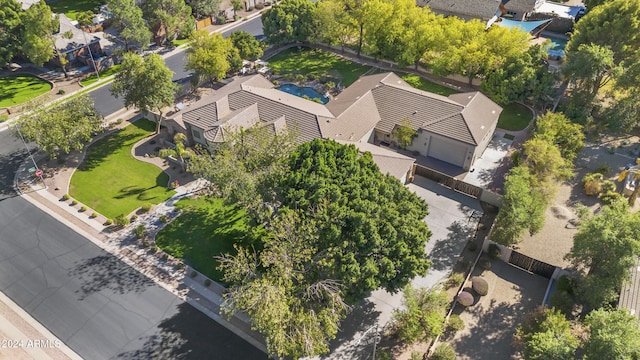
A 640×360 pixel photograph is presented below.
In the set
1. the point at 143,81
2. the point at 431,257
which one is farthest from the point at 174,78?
the point at 431,257

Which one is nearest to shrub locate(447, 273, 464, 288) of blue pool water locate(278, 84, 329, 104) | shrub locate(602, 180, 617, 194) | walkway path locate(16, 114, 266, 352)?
walkway path locate(16, 114, 266, 352)

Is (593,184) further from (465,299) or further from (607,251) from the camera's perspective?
(465,299)

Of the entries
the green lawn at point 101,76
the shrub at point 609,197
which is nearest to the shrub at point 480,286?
the shrub at point 609,197

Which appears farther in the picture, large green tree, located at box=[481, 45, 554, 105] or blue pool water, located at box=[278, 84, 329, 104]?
blue pool water, located at box=[278, 84, 329, 104]

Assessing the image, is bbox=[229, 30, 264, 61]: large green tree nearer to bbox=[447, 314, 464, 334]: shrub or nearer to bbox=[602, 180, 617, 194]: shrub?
bbox=[447, 314, 464, 334]: shrub

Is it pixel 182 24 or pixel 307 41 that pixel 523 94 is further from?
pixel 182 24

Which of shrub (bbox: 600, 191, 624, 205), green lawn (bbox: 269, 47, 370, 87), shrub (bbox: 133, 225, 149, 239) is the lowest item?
shrub (bbox: 133, 225, 149, 239)

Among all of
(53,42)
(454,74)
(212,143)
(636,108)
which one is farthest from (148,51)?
(636,108)
